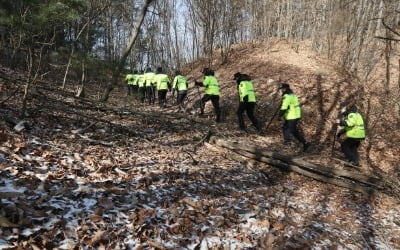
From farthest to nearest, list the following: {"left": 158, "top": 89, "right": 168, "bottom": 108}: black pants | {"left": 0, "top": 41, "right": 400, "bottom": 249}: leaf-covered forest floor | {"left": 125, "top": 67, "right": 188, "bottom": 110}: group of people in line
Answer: {"left": 158, "top": 89, "right": 168, "bottom": 108}: black pants < {"left": 125, "top": 67, "right": 188, "bottom": 110}: group of people in line < {"left": 0, "top": 41, "right": 400, "bottom": 249}: leaf-covered forest floor

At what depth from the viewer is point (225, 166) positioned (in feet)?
28.4

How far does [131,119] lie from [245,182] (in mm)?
4932

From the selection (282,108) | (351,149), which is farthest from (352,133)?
(282,108)

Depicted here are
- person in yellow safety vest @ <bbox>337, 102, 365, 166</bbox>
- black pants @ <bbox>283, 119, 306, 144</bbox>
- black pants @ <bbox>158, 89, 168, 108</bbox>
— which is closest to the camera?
person in yellow safety vest @ <bbox>337, 102, 365, 166</bbox>

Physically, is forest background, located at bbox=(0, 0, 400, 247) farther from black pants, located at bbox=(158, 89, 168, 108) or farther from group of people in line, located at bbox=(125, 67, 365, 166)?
black pants, located at bbox=(158, 89, 168, 108)

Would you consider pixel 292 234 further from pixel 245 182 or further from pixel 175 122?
pixel 175 122

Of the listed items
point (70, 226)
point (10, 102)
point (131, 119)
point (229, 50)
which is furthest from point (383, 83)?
point (70, 226)

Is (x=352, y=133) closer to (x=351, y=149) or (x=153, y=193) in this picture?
(x=351, y=149)

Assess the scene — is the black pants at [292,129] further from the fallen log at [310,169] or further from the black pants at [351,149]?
the fallen log at [310,169]

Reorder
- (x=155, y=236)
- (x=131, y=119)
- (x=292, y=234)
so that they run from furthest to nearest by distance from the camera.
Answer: (x=131, y=119)
(x=292, y=234)
(x=155, y=236)

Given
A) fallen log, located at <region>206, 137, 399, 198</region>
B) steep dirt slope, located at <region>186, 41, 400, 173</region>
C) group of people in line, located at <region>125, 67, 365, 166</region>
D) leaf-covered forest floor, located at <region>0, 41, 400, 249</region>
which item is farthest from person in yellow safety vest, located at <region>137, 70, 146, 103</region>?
fallen log, located at <region>206, 137, 399, 198</region>

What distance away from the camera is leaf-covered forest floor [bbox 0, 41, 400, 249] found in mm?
4387

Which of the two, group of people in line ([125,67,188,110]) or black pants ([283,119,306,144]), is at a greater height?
group of people in line ([125,67,188,110])

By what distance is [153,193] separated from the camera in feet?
19.0
